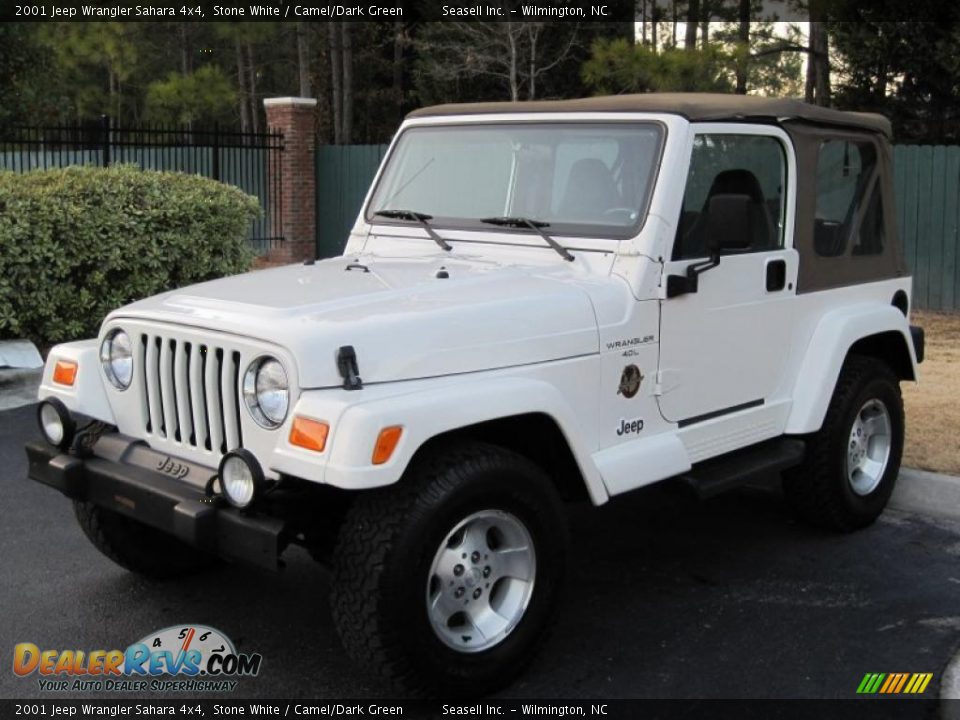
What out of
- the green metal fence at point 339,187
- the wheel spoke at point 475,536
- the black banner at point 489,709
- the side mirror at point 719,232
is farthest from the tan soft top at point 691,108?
the green metal fence at point 339,187

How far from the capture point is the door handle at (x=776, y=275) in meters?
4.97

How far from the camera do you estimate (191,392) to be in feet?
12.9

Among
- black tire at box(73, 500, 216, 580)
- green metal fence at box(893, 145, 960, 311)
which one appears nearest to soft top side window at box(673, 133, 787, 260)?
black tire at box(73, 500, 216, 580)

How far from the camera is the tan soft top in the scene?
15.4 ft

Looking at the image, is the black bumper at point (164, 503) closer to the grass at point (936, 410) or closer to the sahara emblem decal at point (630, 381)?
the sahara emblem decal at point (630, 381)

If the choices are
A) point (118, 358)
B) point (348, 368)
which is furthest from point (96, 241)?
point (348, 368)

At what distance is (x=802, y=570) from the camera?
516 cm

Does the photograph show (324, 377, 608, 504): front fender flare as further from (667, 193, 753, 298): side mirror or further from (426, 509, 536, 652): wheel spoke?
(667, 193, 753, 298): side mirror

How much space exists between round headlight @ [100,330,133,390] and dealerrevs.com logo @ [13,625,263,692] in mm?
990

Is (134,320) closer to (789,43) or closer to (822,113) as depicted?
(822,113)

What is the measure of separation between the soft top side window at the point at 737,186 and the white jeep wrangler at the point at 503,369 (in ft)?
0.04

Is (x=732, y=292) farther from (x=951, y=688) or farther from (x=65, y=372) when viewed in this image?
(x=65, y=372)

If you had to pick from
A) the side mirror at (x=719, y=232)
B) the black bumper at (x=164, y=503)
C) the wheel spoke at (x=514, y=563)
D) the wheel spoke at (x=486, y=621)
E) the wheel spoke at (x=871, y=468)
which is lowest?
the wheel spoke at (x=486, y=621)

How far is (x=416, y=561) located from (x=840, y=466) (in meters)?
2.64
